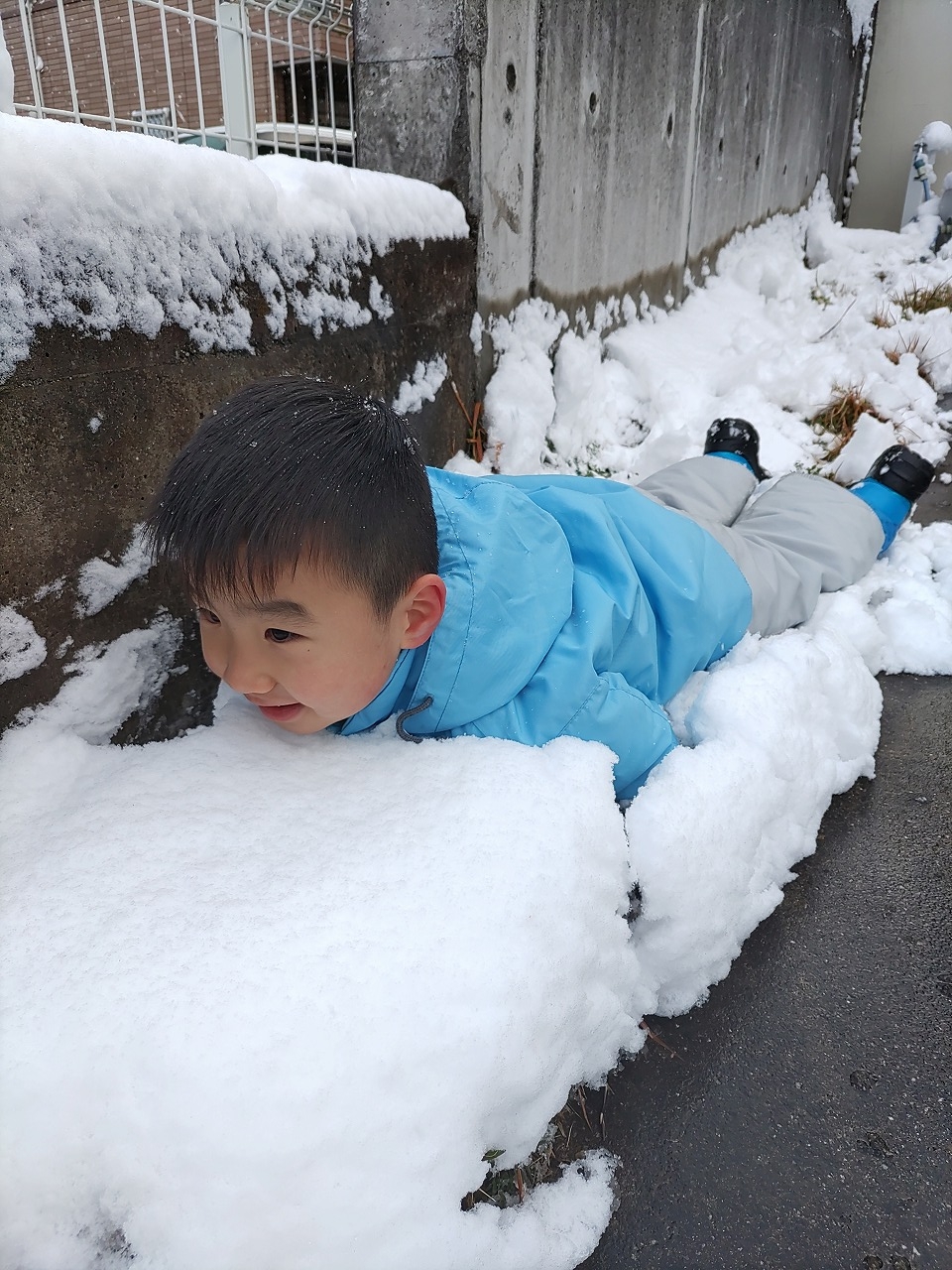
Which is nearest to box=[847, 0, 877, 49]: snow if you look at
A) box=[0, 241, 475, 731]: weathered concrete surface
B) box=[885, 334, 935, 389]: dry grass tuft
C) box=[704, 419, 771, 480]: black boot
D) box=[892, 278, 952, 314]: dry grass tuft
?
box=[892, 278, 952, 314]: dry grass tuft

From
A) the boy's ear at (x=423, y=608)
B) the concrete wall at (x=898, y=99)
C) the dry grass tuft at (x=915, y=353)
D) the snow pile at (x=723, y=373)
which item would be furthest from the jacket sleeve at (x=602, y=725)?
the concrete wall at (x=898, y=99)

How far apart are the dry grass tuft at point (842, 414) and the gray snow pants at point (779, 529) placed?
1.03 m

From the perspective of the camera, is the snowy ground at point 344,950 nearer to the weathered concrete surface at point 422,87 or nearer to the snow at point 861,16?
the weathered concrete surface at point 422,87

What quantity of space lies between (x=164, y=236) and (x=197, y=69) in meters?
0.93

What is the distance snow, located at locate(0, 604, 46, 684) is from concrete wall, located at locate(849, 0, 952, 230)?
27.4 feet

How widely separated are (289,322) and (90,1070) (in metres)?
1.34

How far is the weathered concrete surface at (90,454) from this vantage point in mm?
1223

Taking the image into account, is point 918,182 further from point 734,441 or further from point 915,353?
point 734,441

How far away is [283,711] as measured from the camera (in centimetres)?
131

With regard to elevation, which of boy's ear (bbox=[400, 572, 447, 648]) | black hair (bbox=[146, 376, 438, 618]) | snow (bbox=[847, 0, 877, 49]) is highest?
snow (bbox=[847, 0, 877, 49])

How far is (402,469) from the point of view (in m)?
1.25

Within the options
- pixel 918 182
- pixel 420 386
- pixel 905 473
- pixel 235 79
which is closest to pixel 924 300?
pixel 905 473

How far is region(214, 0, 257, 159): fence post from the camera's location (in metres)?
2.12

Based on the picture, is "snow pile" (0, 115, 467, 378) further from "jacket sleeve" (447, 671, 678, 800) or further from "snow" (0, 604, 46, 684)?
"jacket sleeve" (447, 671, 678, 800)
